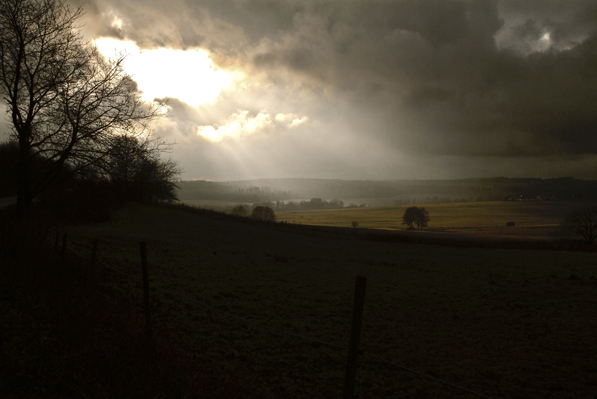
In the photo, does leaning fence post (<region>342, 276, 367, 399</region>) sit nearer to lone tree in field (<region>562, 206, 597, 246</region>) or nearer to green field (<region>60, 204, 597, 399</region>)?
green field (<region>60, 204, 597, 399</region>)

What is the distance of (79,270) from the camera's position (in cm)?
962

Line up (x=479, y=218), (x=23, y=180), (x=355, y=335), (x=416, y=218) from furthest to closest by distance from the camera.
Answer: (x=479, y=218) < (x=416, y=218) < (x=23, y=180) < (x=355, y=335)

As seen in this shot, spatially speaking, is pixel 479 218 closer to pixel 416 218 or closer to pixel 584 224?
pixel 416 218

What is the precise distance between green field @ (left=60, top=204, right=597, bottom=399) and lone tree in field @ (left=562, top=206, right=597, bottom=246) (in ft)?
98.7

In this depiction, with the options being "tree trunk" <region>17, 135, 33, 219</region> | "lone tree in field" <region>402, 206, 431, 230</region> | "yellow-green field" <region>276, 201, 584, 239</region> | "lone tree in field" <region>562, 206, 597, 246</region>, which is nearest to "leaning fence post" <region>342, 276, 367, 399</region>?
"tree trunk" <region>17, 135, 33, 219</region>

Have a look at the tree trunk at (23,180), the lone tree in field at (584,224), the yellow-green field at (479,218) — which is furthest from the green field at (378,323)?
the yellow-green field at (479,218)

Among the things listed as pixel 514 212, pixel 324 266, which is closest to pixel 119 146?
pixel 324 266

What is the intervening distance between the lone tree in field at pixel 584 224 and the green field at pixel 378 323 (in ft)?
98.7

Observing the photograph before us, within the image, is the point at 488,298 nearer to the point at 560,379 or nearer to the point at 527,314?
the point at 527,314

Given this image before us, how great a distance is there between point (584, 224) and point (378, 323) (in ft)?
166

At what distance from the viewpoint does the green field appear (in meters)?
6.48

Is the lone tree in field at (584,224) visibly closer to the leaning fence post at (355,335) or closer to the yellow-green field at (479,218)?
the yellow-green field at (479,218)

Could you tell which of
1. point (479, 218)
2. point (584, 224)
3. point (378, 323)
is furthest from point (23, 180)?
point (479, 218)

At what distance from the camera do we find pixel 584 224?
141ft
